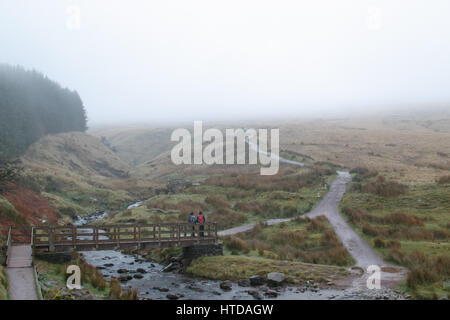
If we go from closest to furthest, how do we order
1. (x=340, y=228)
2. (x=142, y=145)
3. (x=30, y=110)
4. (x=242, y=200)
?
(x=340, y=228) → (x=242, y=200) → (x=30, y=110) → (x=142, y=145)

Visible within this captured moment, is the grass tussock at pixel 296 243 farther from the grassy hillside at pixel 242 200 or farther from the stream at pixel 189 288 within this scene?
the grassy hillside at pixel 242 200

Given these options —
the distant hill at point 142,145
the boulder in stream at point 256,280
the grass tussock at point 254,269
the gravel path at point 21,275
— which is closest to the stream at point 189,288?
the boulder in stream at point 256,280

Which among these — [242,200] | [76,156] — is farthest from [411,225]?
[76,156]

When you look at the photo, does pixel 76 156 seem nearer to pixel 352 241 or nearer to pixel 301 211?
pixel 301 211

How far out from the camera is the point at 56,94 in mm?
113875

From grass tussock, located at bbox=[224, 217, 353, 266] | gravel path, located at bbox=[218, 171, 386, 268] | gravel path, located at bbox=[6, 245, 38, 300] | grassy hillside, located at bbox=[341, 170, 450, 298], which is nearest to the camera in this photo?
gravel path, located at bbox=[6, 245, 38, 300]

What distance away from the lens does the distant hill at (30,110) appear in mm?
72188

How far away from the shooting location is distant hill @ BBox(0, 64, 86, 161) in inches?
2842

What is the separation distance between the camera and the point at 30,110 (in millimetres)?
86875

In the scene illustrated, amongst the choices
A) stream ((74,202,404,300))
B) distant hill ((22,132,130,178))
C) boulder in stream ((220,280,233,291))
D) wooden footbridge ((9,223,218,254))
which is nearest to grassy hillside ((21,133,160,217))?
distant hill ((22,132,130,178))

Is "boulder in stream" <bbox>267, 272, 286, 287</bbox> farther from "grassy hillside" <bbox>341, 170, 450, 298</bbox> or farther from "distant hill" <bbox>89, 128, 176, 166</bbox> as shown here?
"distant hill" <bbox>89, 128, 176, 166</bbox>

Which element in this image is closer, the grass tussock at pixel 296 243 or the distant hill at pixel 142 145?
the grass tussock at pixel 296 243
